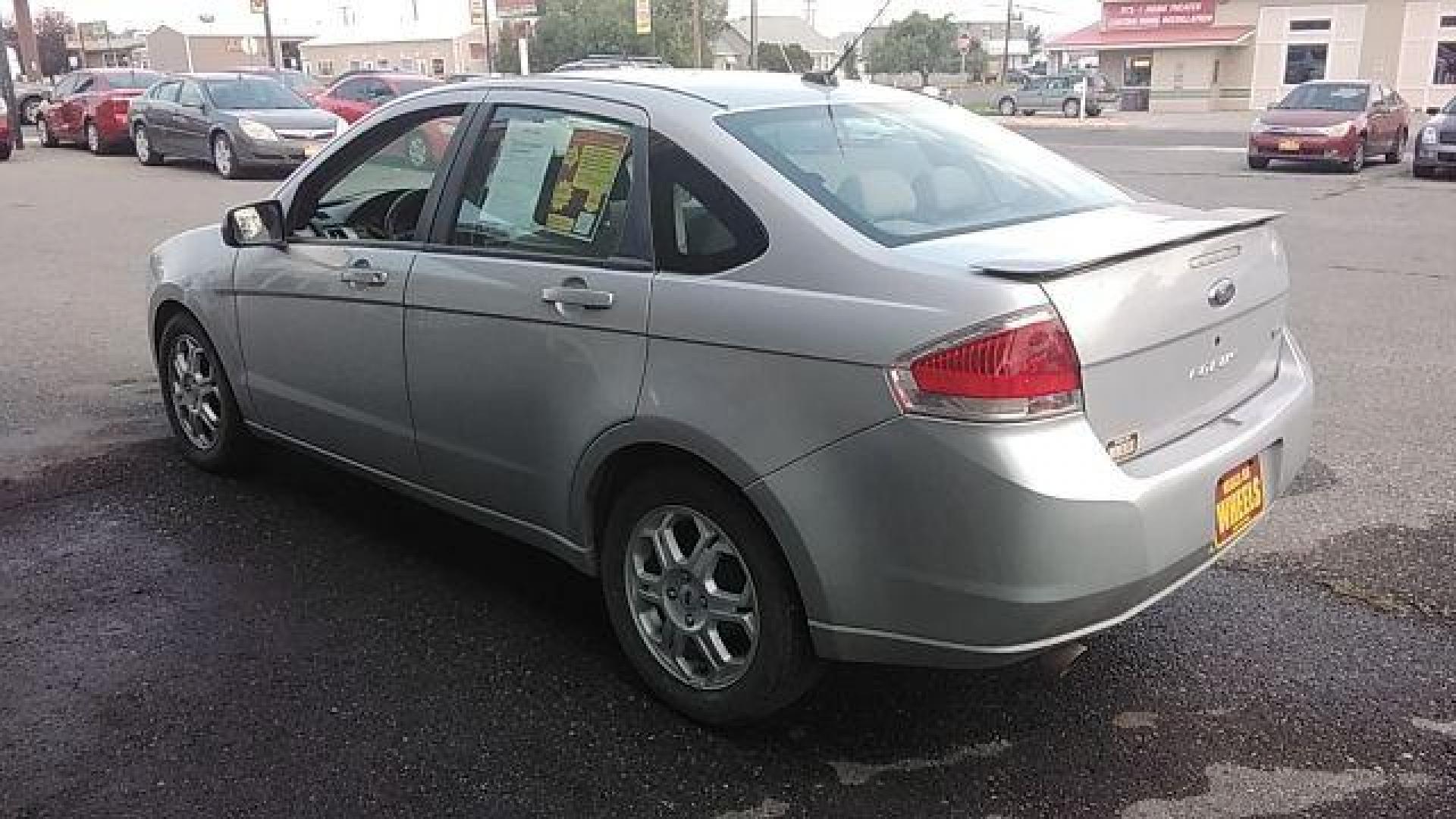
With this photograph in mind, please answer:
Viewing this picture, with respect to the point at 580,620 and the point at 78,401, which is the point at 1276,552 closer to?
the point at 580,620

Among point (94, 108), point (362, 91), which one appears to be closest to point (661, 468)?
point (362, 91)

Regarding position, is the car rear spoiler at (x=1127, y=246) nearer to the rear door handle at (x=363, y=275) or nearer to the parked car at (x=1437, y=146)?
the rear door handle at (x=363, y=275)

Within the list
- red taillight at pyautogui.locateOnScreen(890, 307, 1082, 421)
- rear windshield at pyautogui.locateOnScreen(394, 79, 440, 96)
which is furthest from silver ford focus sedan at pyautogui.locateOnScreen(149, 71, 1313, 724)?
rear windshield at pyautogui.locateOnScreen(394, 79, 440, 96)

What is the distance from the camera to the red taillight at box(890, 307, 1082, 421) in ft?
8.48

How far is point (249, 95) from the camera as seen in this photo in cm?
1889

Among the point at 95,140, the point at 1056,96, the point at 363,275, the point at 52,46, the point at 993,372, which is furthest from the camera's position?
the point at 52,46

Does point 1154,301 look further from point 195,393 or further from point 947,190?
point 195,393

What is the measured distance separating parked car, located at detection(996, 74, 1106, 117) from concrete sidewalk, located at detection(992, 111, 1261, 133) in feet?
1.47

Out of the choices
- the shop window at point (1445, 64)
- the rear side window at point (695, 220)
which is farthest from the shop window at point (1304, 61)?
the rear side window at point (695, 220)

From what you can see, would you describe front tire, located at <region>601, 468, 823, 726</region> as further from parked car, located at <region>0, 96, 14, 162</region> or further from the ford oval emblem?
parked car, located at <region>0, 96, 14, 162</region>

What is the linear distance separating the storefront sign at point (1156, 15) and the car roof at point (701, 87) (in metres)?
49.7

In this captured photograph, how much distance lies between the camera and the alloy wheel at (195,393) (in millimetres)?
5000

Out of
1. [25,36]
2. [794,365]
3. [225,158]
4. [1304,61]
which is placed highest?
[25,36]

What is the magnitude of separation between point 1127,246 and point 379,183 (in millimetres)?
2679
